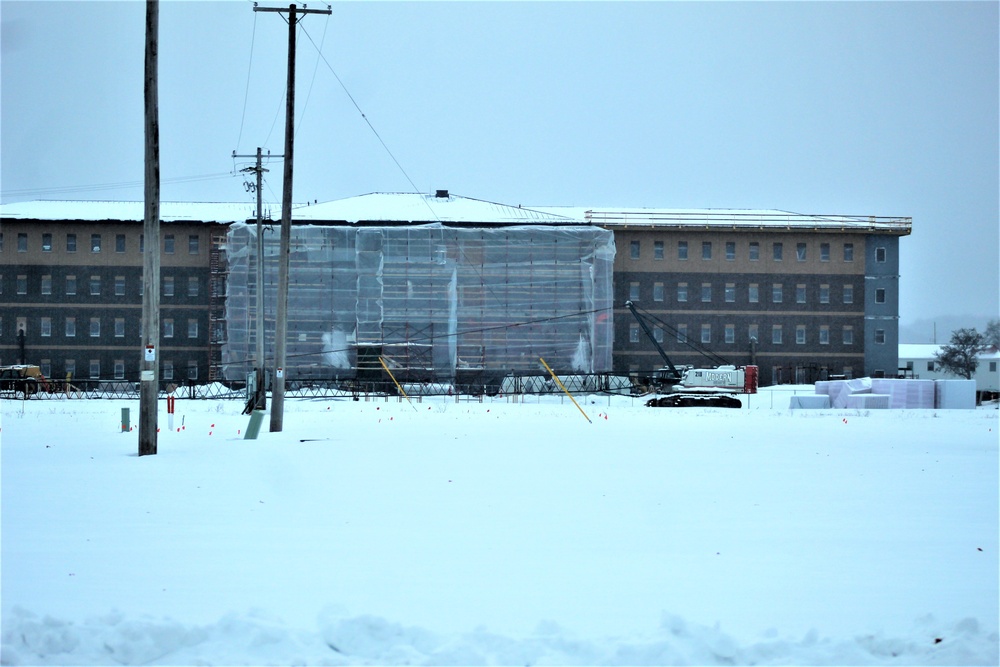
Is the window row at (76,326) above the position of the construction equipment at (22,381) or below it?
above

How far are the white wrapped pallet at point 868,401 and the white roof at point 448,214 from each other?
70.4 ft

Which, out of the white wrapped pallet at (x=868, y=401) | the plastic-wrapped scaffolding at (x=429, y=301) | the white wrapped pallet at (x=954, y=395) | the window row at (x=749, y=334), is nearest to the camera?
the white wrapped pallet at (x=868, y=401)

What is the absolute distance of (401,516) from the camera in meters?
10.1

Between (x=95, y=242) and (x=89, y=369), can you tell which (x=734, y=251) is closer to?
(x=95, y=242)

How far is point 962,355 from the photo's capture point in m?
110

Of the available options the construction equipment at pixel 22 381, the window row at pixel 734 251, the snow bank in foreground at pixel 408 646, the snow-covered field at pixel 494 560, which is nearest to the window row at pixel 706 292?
the window row at pixel 734 251

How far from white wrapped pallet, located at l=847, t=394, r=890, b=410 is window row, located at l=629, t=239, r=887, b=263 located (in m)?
21.3

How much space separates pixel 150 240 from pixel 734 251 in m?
57.4

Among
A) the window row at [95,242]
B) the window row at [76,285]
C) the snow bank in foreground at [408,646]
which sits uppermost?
the window row at [95,242]

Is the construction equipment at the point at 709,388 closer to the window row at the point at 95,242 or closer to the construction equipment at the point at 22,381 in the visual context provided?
the window row at the point at 95,242

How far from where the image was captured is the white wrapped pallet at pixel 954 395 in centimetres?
5003

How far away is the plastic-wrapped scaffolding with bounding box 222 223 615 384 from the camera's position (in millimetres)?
59812

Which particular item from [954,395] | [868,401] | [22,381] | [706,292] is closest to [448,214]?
[706,292]

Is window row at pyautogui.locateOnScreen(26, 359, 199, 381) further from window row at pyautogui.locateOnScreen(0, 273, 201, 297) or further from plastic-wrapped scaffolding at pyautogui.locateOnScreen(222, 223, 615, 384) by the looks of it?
plastic-wrapped scaffolding at pyautogui.locateOnScreen(222, 223, 615, 384)
